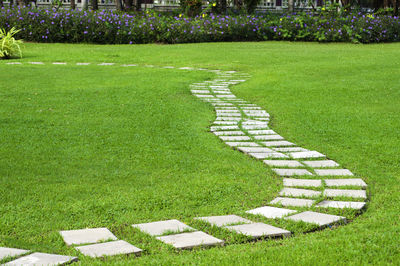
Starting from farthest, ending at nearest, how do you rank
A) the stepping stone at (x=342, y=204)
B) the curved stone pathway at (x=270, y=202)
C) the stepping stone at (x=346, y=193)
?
1. the stepping stone at (x=346, y=193)
2. the stepping stone at (x=342, y=204)
3. the curved stone pathway at (x=270, y=202)

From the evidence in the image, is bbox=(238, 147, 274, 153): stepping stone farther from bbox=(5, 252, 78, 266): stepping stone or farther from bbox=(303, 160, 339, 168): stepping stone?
bbox=(5, 252, 78, 266): stepping stone

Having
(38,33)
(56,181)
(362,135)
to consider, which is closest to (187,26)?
(38,33)

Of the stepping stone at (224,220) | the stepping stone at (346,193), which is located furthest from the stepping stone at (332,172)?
the stepping stone at (224,220)

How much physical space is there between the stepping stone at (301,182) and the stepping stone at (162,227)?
138 cm

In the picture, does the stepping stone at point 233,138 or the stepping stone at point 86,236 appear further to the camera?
the stepping stone at point 233,138

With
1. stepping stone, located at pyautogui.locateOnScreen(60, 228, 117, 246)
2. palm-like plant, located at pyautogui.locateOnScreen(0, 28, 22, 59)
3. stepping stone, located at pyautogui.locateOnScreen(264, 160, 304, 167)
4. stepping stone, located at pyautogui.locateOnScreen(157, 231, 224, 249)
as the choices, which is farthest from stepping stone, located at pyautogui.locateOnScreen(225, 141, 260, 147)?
palm-like plant, located at pyautogui.locateOnScreen(0, 28, 22, 59)

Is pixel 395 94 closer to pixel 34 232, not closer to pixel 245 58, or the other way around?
pixel 245 58

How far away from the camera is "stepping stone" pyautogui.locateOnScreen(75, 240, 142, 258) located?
3.28 meters

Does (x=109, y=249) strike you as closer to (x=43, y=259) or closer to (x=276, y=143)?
(x=43, y=259)

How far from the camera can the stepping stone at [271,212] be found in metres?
4.03

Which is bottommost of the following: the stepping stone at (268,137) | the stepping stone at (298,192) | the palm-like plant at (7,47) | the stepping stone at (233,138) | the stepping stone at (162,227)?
the stepping stone at (298,192)

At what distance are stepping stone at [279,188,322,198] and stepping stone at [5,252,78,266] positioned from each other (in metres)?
2.03

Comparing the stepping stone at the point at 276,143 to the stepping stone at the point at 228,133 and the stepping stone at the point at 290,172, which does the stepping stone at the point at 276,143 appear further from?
the stepping stone at the point at 290,172

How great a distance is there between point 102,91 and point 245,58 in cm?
648
